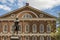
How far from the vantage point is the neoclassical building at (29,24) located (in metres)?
70.3

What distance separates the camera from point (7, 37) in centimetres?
7025

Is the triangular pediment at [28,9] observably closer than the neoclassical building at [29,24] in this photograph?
No

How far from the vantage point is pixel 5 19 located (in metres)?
70.4

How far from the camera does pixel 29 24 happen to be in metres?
71.1

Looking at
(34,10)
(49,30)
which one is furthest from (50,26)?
(34,10)

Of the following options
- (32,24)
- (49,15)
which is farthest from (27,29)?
(49,15)

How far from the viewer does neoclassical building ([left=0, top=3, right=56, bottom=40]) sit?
2768 inches

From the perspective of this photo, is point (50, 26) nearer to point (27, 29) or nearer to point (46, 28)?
point (46, 28)

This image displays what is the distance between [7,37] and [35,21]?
797 cm

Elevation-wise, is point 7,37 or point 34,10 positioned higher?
point 34,10

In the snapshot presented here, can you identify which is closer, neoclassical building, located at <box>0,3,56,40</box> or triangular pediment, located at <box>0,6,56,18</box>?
neoclassical building, located at <box>0,3,56,40</box>

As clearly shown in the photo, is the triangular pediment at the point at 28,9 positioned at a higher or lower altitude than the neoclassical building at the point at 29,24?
higher

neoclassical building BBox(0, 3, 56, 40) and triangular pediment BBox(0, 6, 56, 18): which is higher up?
triangular pediment BBox(0, 6, 56, 18)

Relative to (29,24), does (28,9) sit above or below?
above
